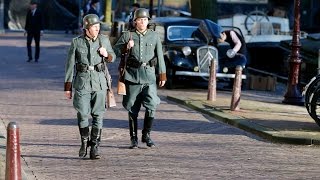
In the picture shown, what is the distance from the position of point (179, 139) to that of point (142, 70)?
148 centimetres

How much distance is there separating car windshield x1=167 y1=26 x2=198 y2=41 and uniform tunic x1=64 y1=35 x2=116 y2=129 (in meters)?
10.1

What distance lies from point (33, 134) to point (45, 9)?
117ft

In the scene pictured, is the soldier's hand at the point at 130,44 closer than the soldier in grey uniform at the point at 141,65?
Yes

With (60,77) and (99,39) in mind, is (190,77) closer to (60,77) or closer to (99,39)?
(60,77)

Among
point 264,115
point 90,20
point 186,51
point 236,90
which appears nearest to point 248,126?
point 264,115

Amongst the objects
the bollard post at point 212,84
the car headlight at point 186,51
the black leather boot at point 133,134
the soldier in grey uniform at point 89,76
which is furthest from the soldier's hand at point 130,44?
the car headlight at point 186,51

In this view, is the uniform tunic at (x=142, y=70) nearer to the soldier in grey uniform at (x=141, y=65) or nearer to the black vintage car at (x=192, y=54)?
the soldier in grey uniform at (x=141, y=65)

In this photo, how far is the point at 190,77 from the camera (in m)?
18.9

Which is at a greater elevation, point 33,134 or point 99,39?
point 99,39

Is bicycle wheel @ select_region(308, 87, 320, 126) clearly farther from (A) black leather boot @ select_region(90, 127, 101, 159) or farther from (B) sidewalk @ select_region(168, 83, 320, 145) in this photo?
(A) black leather boot @ select_region(90, 127, 101, 159)

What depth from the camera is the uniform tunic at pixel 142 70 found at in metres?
10.5

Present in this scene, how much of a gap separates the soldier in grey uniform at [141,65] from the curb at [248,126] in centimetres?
193

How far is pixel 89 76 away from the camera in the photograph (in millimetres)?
9609

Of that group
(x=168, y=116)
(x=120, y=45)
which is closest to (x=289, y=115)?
(x=168, y=116)
